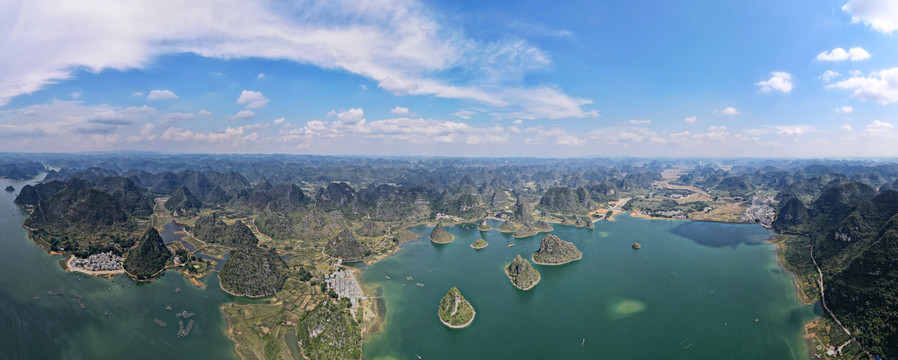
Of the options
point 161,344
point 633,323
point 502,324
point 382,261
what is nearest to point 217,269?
point 161,344

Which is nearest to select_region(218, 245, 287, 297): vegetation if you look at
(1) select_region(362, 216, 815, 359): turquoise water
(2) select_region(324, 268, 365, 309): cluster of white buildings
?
(2) select_region(324, 268, 365, 309): cluster of white buildings

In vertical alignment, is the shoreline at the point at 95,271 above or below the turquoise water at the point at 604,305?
above

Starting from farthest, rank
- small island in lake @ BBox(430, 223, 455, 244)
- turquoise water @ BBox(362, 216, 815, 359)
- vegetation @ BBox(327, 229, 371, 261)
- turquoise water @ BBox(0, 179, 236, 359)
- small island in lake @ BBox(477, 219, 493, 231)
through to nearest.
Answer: small island in lake @ BBox(477, 219, 493, 231)
small island in lake @ BBox(430, 223, 455, 244)
vegetation @ BBox(327, 229, 371, 261)
turquoise water @ BBox(362, 216, 815, 359)
turquoise water @ BBox(0, 179, 236, 359)

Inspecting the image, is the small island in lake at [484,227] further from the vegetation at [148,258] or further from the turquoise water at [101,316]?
the vegetation at [148,258]

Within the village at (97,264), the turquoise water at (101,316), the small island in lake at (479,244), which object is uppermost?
the village at (97,264)

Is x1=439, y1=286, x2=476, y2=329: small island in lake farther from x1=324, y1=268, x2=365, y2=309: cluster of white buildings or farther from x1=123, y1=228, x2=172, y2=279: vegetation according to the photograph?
x1=123, y1=228, x2=172, y2=279: vegetation

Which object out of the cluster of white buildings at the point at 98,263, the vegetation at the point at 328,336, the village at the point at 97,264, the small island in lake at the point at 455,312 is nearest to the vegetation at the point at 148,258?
the village at the point at 97,264

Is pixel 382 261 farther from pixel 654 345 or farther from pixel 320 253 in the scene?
pixel 654 345
